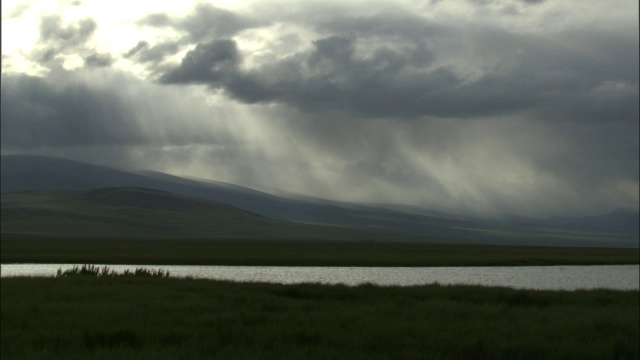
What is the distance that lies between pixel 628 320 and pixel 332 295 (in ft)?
41.7

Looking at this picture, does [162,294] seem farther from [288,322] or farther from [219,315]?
[288,322]

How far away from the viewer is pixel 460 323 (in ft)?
78.4

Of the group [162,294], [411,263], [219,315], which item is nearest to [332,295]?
[162,294]

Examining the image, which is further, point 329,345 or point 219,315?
point 219,315

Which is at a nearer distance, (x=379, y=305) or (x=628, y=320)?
(x=628, y=320)

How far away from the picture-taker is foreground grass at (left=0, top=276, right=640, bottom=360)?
62.2ft

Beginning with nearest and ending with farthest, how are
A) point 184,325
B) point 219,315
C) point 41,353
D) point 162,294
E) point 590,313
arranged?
point 41,353 → point 184,325 → point 219,315 → point 590,313 → point 162,294

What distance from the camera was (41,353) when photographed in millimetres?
17297

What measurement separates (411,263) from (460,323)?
6133 cm

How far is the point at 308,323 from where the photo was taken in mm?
23344

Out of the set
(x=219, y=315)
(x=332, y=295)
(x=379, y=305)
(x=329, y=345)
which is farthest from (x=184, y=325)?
(x=332, y=295)

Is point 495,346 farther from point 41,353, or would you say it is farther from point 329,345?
point 41,353

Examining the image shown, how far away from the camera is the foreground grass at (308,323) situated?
747 inches

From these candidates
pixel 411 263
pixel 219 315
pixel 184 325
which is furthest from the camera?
pixel 411 263
